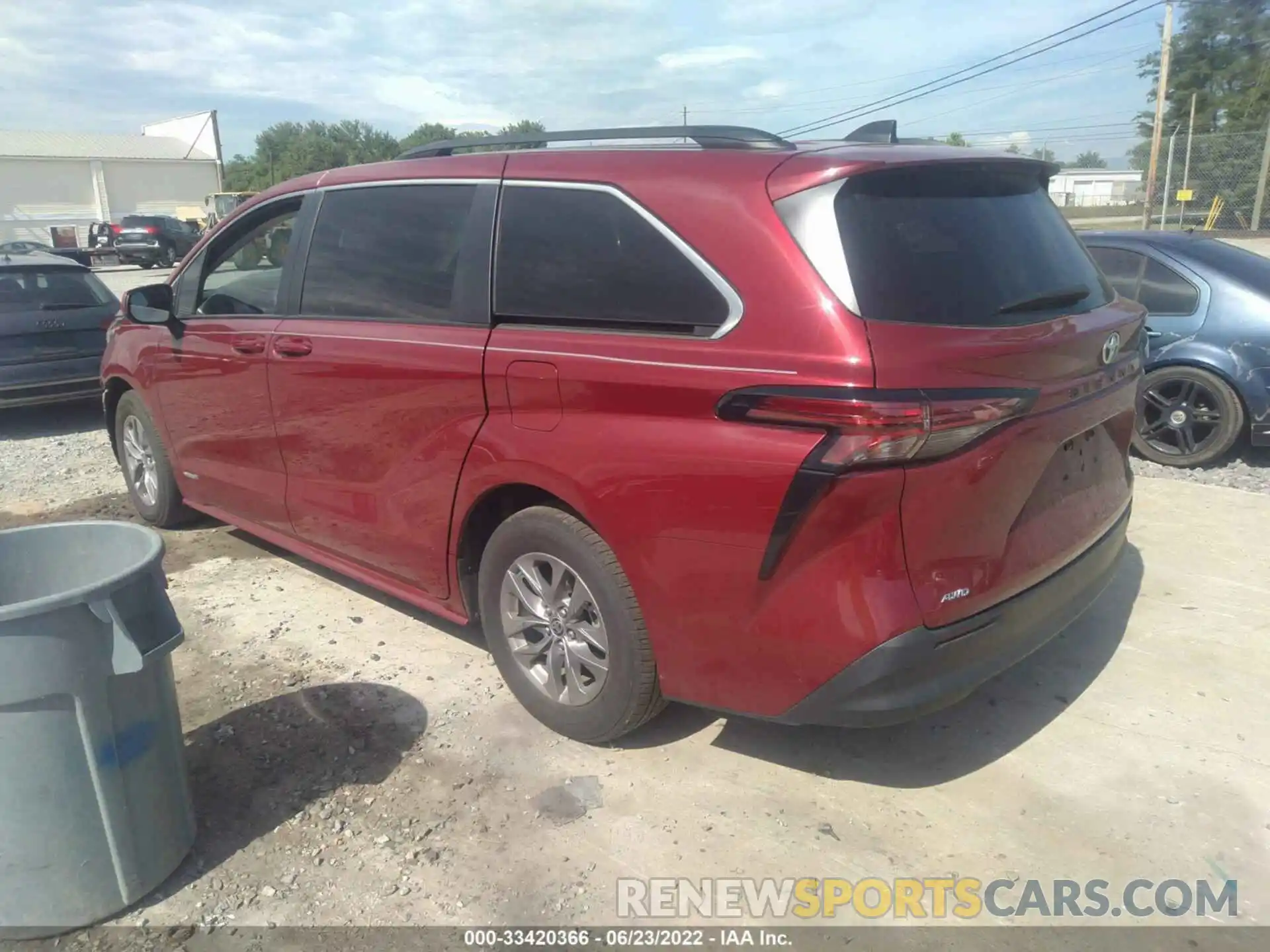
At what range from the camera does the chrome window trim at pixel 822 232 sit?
8.45 feet

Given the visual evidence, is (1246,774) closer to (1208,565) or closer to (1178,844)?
(1178,844)

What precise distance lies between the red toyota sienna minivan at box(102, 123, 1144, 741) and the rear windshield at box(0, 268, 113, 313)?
18.7 feet

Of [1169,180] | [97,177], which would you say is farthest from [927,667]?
[97,177]

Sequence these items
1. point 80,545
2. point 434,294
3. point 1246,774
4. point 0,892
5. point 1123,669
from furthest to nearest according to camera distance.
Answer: point 1123,669 < point 434,294 < point 1246,774 < point 80,545 < point 0,892

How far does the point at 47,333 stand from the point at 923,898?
8439 millimetres

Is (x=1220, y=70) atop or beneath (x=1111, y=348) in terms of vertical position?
atop

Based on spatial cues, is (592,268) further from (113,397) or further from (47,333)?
(47,333)

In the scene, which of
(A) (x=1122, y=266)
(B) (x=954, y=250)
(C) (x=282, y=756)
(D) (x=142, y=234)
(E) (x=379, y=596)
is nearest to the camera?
(B) (x=954, y=250)

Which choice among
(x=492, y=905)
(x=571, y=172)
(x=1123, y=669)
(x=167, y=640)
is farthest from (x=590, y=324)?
(x=1123, y=669)

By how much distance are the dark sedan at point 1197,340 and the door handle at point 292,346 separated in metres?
5.28

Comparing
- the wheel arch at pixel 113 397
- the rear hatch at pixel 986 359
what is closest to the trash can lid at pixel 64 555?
the rear hatch at pixel 986 359

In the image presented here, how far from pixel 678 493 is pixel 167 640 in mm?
1432

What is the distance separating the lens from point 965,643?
8.87ft

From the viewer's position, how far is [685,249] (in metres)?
2.85
